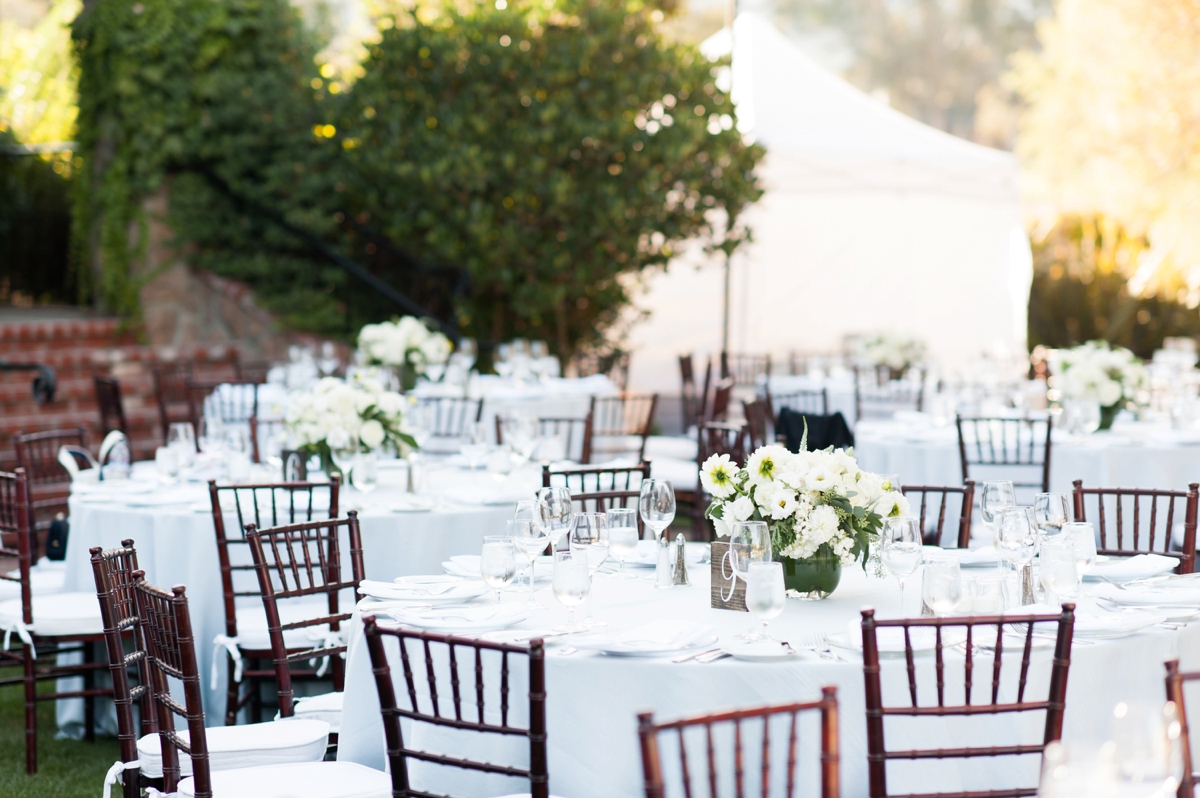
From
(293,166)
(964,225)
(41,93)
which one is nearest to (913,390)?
(964,225)

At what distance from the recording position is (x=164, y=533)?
4637 mm

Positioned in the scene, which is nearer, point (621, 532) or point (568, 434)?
point (621, 532)

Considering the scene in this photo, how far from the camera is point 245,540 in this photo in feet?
13.1

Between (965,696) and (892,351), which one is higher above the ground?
(892,351)

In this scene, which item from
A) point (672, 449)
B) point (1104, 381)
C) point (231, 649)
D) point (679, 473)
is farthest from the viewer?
point (672, 449)

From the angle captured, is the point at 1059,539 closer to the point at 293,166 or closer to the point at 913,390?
the point at 913,390

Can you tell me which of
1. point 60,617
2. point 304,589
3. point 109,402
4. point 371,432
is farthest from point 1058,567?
point 109,402

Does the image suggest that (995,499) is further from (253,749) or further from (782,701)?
(253,749)

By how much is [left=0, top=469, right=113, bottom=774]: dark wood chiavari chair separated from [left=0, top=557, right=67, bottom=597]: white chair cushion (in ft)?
0.67

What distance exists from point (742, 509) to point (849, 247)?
10.3m

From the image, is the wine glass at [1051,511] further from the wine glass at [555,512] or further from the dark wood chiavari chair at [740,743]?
the dark wood chiavari chair at [740,743]

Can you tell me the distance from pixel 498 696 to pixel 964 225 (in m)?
11.1

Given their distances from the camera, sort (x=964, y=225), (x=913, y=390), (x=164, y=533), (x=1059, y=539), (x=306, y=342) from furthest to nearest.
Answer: (x=964, y=225) < (x=306, y=342) < (x=913, y=390) < (x=164, y=533) < (x=1059, y=539)

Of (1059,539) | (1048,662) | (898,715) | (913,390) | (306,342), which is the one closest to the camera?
(898,715)
